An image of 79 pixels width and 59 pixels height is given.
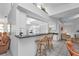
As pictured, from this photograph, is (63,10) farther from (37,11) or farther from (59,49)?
(59,49)

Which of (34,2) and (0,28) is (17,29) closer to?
(0,28)

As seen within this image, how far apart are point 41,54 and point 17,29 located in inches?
34.8

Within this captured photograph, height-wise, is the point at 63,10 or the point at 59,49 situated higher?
the point at 63,10

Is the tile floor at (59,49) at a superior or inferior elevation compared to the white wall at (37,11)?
inferior

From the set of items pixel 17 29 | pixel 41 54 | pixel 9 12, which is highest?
pixel 9 12

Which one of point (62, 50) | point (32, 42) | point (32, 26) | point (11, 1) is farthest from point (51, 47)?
point (11, 1)

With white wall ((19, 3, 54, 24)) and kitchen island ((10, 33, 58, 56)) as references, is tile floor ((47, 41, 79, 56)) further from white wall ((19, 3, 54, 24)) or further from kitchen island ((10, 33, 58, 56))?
white wall ((19, 3, 54, 24))

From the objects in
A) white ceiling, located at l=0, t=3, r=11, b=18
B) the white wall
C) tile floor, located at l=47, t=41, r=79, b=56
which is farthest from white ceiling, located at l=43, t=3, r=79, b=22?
white ceiling, located at l=0, t=3, r=11, b=18

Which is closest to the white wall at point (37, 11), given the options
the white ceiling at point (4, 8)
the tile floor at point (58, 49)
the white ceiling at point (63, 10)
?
the white ceiling at point (63, 10)

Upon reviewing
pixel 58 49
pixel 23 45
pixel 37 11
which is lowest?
pixel 58 49

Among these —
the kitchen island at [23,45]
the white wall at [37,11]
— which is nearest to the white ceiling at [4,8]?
the white wall at [37,11]

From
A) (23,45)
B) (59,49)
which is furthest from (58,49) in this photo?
(23,45)

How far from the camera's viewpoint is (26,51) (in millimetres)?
3148

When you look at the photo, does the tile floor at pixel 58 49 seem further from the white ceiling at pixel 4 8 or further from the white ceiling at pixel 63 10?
the white ceiling at pixel 4 8
